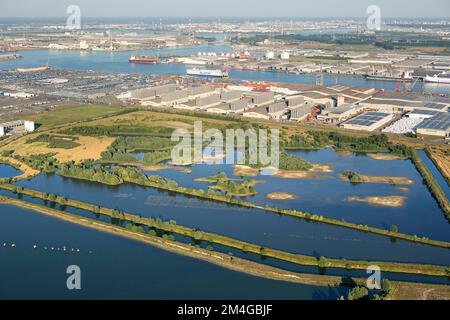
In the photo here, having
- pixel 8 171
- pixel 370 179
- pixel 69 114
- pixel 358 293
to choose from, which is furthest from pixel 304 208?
pixel 69 114

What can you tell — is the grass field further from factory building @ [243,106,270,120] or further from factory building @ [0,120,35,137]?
factory building @ [243,106,270,120]

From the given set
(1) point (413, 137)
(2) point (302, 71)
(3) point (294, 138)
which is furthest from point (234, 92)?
(2) point (302, 71)

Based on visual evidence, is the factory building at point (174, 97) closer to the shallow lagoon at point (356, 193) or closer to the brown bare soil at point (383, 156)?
the shallow lagoon at point (356, 193)

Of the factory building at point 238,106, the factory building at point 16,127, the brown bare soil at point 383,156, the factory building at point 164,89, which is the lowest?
the brown bare soil at point 383,156

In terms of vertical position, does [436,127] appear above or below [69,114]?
below

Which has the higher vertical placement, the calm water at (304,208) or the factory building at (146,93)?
the factory building at (146,93)

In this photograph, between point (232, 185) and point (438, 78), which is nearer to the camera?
point (232, 185)

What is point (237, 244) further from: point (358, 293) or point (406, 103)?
point (406, 103)

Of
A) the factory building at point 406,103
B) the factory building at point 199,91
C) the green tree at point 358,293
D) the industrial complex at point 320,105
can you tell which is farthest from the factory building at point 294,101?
the green tree at point 358,293
